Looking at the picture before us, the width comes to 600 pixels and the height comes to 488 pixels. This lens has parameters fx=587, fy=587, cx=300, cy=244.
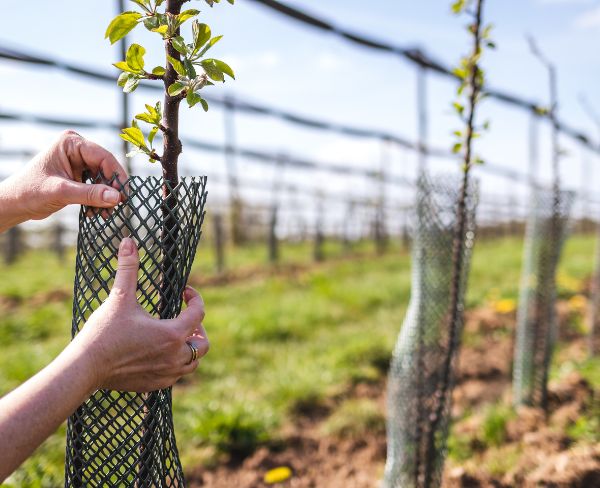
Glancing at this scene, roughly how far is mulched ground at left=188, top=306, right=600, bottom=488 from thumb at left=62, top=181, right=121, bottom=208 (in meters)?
2.07

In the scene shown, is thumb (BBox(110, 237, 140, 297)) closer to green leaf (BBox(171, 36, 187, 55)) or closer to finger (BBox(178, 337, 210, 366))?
finger (BBox(178, 337, 210, 366))

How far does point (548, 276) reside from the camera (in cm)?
369

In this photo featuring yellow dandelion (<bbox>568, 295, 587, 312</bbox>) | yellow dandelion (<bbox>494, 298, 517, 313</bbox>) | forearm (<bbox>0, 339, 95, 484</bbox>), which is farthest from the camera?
yellow dandelion (<bbox>568, 295, 587, 312</bbox>)

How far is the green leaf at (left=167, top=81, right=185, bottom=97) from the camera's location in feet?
3.89

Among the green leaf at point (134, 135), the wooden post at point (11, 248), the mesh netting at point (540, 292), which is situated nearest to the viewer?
the green leaf at point (134, 135)

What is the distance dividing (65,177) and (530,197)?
3296 mm

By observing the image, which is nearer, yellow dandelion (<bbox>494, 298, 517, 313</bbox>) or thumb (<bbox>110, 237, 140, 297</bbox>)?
thumb (<bbox>110, 237, 140, 297</bbox>)

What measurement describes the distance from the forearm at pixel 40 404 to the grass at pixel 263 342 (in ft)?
5.81

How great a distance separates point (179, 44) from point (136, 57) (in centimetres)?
11

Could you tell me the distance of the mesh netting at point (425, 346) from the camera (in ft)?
7.20

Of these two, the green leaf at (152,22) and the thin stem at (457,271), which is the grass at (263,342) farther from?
the green leaf at (152,22)

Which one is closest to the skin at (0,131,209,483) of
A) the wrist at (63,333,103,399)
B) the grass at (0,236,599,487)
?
the wrist at (63,333,103,399)

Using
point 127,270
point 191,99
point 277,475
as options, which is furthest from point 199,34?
point 277,475

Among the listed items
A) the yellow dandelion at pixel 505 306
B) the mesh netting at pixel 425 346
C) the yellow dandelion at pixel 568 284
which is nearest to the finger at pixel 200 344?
the mesh netting at pixel 425 346
